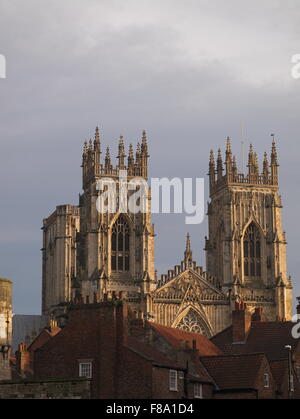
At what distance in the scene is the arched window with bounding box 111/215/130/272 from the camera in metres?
99.5

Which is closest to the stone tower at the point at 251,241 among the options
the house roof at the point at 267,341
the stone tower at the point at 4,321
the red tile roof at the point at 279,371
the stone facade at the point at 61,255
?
the stone facade at the point at 61,255

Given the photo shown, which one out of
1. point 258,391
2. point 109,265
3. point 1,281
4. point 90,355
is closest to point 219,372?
point 258,391

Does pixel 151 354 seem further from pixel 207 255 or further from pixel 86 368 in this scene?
pixel 207 255

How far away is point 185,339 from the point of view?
54.8 m

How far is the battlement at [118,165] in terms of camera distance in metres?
102

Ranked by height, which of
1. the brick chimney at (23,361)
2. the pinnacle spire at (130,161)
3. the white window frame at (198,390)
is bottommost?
the white window frame at (198,390)

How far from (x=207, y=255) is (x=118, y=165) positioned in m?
12.1

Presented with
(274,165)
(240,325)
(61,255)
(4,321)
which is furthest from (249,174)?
(4,321)

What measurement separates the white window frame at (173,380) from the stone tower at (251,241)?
56163 mm

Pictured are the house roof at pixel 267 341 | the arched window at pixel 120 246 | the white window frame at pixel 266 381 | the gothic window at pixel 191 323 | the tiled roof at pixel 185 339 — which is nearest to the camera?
the white window frame at pixel 266 381

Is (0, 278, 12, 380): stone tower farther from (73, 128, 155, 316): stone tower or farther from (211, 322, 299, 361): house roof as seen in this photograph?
(73, 128, 155, 316): stone tower

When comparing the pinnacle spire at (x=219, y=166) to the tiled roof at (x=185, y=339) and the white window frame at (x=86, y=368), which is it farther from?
the white window frame at (x=86, y=368)

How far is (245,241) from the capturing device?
337 feet
